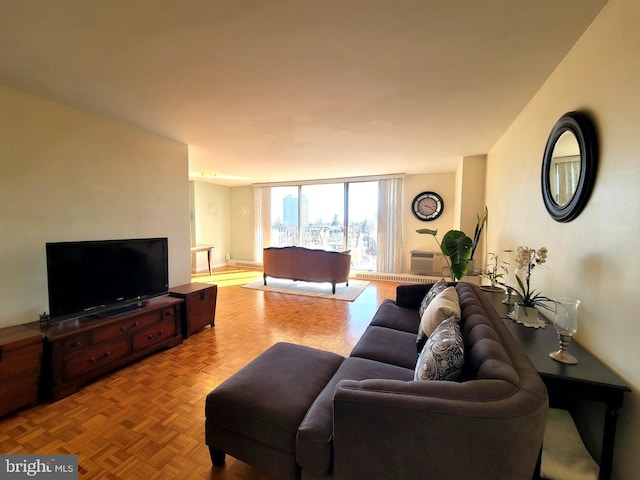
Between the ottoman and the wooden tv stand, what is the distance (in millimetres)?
1434

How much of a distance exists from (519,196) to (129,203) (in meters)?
3.79

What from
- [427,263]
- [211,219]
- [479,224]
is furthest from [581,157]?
[211,219]

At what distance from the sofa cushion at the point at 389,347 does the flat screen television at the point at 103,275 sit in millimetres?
2153

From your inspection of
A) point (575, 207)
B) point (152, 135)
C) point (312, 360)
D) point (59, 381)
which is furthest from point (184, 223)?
point (575, 207)

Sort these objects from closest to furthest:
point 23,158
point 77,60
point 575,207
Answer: point 575,207 → point 77,60 → point 23,158

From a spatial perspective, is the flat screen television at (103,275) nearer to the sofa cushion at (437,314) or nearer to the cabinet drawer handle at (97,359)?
the cabinet drawer handle at (97,359)

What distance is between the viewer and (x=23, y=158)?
2.12 meters

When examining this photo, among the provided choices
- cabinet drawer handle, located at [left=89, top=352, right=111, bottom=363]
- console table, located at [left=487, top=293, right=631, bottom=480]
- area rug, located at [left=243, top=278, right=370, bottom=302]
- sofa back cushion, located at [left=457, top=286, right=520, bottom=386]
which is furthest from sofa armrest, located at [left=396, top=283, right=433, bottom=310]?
cabinet drawer handle, located at [left=89, top=352, right=111, bottom=363]

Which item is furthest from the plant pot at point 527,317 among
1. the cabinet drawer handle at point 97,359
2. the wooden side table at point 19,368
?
the wooden side table at point 19,368

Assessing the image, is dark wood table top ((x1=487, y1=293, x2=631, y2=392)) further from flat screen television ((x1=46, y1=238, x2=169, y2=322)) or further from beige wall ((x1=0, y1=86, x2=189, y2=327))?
beige wall ((x1=0, y1=86, x2=189, y2=327))

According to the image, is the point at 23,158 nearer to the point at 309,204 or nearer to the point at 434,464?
the point at 434,464

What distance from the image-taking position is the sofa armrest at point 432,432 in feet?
2.76

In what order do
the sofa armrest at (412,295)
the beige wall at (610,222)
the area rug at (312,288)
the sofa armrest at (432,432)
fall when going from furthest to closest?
the area rug at (312,288)
the sofa armrest at (412,295)
the beige wall at (610,222)
the sofa armrest at (432,432)

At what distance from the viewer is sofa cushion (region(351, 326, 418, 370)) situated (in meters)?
1.75
